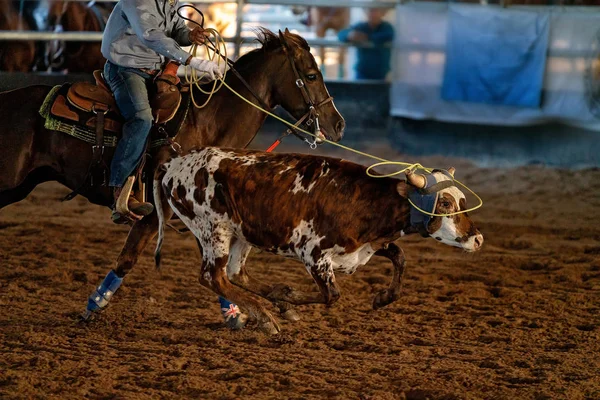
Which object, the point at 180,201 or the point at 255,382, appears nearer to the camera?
the point at 255,382

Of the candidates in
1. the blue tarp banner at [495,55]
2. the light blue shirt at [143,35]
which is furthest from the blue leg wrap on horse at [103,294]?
the blue tarp banner at [495,55]

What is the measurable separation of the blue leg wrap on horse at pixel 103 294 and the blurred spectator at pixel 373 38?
27.3 ft

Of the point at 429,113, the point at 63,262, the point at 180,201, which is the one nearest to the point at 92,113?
the point at 180,201

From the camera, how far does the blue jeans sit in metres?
5.75

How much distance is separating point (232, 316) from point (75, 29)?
26.2ft

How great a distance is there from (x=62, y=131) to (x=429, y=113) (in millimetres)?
8135

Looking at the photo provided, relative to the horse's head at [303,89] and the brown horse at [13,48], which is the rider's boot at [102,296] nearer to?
the horse's head at [303,89]

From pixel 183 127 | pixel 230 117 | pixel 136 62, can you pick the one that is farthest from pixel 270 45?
pixel 136 62

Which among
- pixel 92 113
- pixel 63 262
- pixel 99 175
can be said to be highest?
pixel 92 113

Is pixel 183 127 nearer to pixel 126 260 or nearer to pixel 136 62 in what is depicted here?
pixel 136 62

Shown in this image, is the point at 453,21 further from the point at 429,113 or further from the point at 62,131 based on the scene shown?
the point at 62,131

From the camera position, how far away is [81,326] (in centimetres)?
574

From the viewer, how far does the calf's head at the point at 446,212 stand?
4.89m

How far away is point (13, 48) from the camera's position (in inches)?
469
